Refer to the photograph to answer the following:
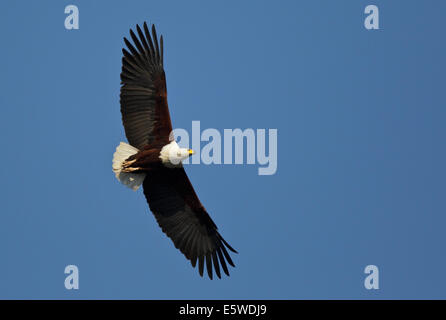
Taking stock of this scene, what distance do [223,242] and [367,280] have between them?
3.94 meters

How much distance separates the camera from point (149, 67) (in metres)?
14.1

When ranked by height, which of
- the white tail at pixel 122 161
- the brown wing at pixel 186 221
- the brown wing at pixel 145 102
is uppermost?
the brown wing at pixel 145 102

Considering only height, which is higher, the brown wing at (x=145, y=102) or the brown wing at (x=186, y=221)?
the brown wing at (x=145, y=102)

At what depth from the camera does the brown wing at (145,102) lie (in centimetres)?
1392

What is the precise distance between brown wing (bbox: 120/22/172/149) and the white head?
182 millimetres

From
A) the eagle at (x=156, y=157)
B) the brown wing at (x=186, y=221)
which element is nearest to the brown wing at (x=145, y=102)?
the eagle at (x=156, y=157)

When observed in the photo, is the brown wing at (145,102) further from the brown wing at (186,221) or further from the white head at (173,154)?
the brown wing at (186,221)

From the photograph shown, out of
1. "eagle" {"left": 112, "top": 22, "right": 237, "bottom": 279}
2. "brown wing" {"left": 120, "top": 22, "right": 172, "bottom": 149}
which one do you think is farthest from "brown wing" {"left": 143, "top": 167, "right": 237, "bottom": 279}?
"brown wing" {"left": 120, "top": 22, "right": 172, "bottom": 149}

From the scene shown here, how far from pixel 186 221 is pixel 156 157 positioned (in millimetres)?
1547

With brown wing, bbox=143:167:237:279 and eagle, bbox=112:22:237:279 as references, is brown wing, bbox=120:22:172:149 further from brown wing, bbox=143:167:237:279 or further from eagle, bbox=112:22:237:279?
brown wing, bbox=143:167:237:279

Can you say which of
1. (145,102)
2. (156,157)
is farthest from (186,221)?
(145,102)

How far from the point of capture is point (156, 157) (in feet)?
45.3
